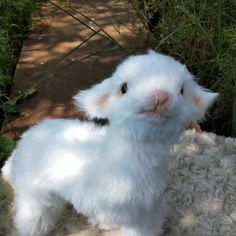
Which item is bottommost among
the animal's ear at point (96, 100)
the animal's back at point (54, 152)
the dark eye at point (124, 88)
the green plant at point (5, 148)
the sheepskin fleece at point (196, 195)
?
the sheepskin fleece at point (196, 195)

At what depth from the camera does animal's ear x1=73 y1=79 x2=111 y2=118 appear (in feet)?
3.56

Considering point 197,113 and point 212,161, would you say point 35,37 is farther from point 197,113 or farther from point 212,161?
point 197,113

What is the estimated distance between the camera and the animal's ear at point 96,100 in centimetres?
108

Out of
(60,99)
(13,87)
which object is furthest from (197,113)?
(13,87)

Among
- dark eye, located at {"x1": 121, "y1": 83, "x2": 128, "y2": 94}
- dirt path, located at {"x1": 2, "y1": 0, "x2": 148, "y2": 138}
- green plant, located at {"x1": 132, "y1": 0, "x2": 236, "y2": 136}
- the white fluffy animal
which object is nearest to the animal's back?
the white fluffy animal

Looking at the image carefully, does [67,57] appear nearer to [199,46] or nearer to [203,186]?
[199,46]

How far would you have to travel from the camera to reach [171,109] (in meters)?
0.94

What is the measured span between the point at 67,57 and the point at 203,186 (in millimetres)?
900

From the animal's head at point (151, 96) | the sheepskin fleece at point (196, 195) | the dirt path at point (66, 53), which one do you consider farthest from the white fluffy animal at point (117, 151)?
the dirt path at point (66, 53)

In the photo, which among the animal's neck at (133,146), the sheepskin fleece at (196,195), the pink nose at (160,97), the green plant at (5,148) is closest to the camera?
the pink nose at (160,97)

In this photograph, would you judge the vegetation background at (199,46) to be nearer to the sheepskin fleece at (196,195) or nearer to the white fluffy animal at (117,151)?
the sheepskin fleece at (196,195)

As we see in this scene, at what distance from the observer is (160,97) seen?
0.92m

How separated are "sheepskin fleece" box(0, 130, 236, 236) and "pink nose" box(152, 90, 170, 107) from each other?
71 cm

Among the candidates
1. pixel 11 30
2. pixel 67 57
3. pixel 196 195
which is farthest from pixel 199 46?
pixel 11 30
